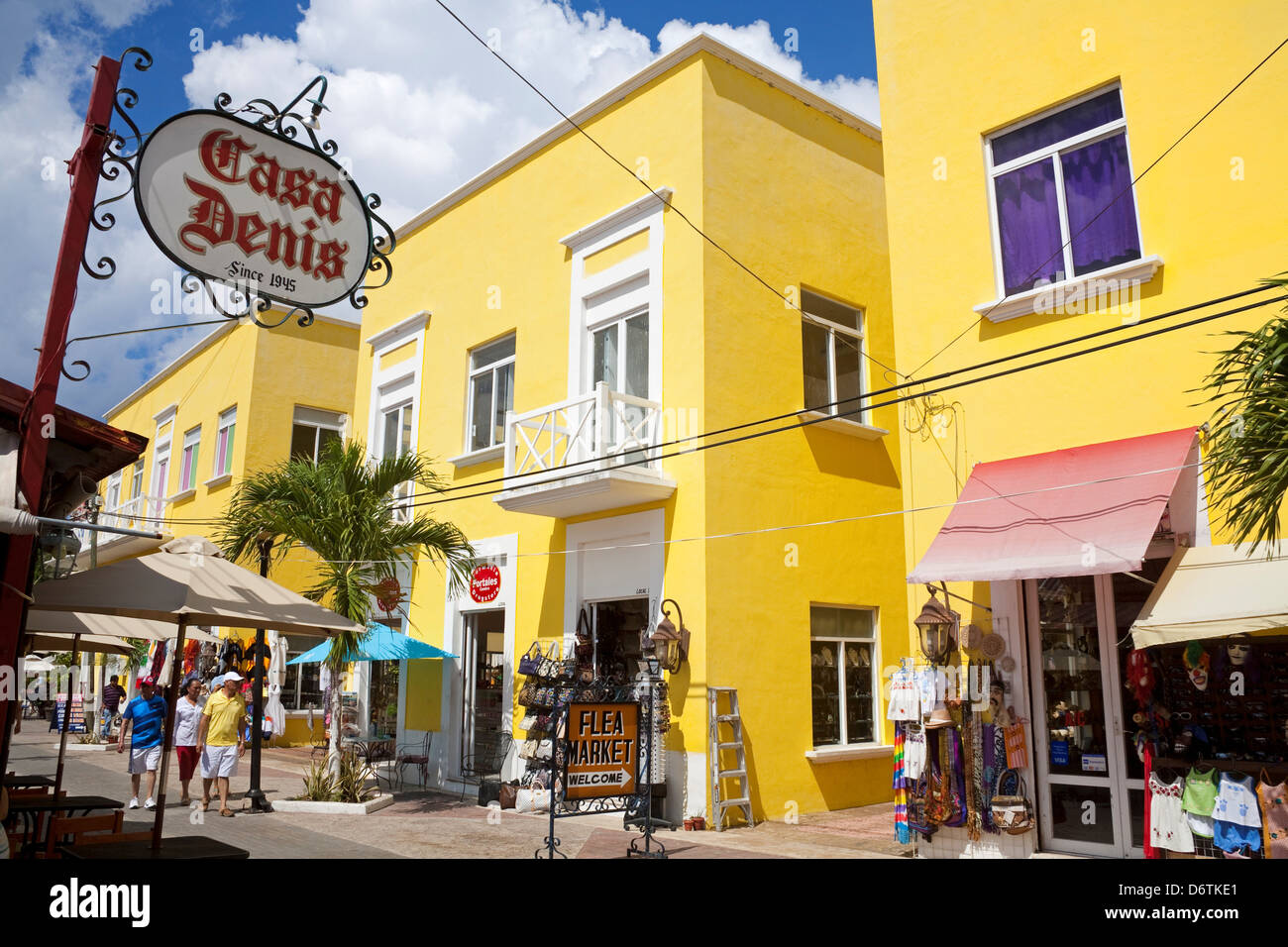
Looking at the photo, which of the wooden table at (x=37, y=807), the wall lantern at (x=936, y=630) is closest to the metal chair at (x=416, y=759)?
the wooden table at (x=37, y=807)

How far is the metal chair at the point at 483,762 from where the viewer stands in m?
14.9

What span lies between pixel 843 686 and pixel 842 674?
18cm

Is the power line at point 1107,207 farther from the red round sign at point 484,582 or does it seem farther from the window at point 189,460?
the window at point 189,460

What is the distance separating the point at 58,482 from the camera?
722 cm

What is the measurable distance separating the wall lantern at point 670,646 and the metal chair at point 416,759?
591cm

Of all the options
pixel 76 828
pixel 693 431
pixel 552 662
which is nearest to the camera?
pixel 76 828

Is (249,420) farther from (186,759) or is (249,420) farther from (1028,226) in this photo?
(1028,226)

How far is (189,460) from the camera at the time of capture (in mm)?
27562

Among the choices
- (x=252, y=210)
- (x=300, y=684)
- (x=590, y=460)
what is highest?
(x=252, y=210)

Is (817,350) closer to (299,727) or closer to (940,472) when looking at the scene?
(940,472)

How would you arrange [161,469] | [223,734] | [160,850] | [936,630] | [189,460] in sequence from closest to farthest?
[160,850] < [936,630] < [223,734] < [189,460] < [161,469]

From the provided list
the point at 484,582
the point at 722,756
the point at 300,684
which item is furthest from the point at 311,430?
the point at 722,756

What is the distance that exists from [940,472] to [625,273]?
614 cm
